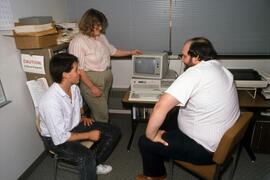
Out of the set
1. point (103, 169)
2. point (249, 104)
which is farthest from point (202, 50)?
point (103, 169)

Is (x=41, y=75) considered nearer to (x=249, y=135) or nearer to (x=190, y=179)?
(x=190, y=179)

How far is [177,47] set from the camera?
2.85 m

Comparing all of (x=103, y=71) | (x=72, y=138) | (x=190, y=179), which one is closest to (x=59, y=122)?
(x=72, y=138)

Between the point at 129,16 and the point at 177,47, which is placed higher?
the point at 129,16

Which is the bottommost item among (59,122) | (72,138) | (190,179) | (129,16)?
(190,179)

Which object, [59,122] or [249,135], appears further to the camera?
[249,135]

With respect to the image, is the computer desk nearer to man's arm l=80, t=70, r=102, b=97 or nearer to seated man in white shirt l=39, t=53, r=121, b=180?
man's arm l=80, t=70, r=102, b=97

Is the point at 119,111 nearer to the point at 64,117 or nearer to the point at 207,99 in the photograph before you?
the point at 64,117

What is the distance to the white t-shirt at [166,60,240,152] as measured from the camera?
55.5 inches

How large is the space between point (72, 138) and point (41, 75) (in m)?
0.71

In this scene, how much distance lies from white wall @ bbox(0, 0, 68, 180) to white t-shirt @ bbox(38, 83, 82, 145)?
37 cm

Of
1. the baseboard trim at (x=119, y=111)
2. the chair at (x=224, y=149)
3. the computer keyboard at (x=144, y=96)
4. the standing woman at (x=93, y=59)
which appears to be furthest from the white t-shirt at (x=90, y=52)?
the chair at (x=224, y=149)

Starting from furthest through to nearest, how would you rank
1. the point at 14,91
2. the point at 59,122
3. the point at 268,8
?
the point at 268,8 → the point at 14,91 → the point at 59,122

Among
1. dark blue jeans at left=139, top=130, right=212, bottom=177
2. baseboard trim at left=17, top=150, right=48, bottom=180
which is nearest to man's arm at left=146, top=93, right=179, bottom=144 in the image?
dark blue jeans at left=139, top=130, right=212, bottom=177
